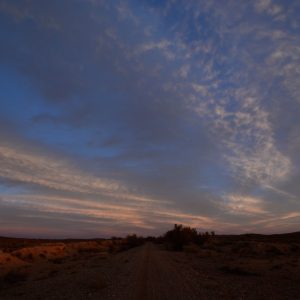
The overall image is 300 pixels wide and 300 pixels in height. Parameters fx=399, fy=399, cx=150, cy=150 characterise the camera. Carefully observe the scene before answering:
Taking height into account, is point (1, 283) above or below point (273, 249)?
below

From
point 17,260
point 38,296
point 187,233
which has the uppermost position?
point 187,233

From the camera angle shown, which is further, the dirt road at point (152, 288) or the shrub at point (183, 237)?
the shrub at point (183, 237)

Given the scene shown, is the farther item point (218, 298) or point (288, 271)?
point (288, 271)

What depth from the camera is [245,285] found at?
59.4 feet

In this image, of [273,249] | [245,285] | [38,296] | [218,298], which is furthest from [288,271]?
[273,249]

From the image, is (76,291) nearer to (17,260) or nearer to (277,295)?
(277,295)

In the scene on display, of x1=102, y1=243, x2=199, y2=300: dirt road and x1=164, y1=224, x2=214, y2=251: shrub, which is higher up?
x1=164, y1=224, x2=214, y2=251: shrub

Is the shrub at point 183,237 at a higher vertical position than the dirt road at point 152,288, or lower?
higher

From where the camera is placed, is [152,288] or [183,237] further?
[183,237]

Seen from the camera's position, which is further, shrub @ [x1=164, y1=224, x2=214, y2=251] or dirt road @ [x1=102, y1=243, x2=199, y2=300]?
shrub @ [x1=164, y1=224, x2=214, y2=251]

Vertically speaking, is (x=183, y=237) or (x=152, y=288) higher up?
(x=183, y=237)

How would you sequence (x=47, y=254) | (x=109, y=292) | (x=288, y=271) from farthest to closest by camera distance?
(x=47, y=254) < (x=288, y=271) < (x=109, y=292)

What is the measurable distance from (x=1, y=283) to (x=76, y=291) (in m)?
7.44

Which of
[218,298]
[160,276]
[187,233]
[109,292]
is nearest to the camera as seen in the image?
[218,298]
